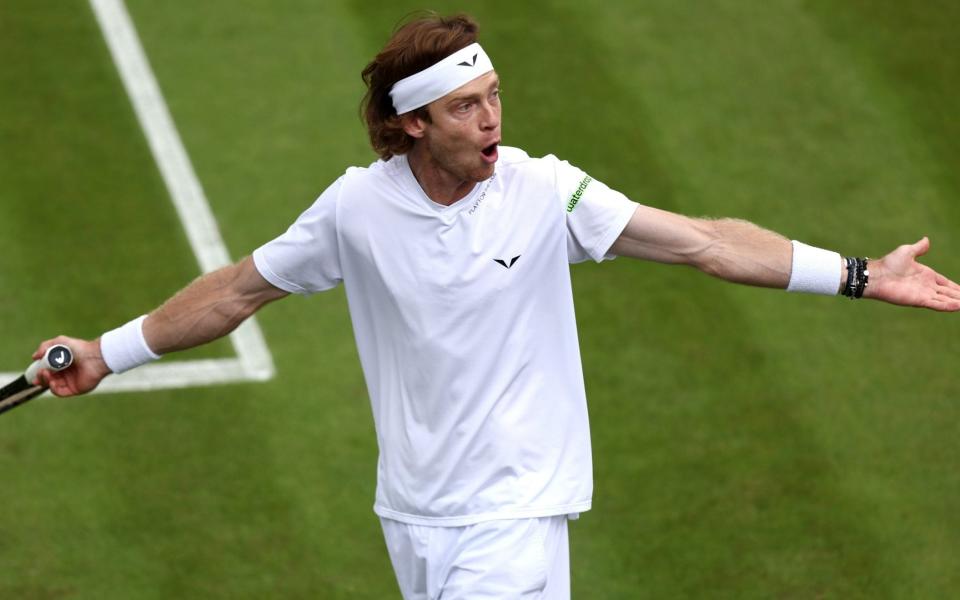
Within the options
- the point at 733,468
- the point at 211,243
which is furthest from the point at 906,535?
the point at 211,243

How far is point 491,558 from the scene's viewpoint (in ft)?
19.0

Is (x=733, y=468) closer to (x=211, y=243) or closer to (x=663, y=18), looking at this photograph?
(x=211, y=243)

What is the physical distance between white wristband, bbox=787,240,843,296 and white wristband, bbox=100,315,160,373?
2.49 meters

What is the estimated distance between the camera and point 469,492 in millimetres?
5812

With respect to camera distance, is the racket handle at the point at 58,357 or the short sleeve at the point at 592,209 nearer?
the short sleeve at the point at 592,209

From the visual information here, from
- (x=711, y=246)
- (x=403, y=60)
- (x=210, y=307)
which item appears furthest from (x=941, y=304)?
(x=210, y=307)

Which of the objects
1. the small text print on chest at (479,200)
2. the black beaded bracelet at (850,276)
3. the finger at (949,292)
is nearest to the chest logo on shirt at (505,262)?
the small text print on chest at (479,200)

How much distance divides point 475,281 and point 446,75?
73cm

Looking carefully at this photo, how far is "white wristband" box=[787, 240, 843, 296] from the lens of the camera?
586 cm

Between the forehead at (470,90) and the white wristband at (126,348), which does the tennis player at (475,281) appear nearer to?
the forehead at (470,90)

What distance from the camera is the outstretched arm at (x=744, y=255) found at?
575 cm

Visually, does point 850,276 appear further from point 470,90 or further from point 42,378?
point 42,378

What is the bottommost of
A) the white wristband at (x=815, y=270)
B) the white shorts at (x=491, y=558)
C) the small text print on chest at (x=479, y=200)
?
the white shorts at (x=491, y=558)

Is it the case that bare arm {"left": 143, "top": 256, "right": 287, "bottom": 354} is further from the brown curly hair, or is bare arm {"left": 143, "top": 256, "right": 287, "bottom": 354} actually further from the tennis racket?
the brown curly hair
